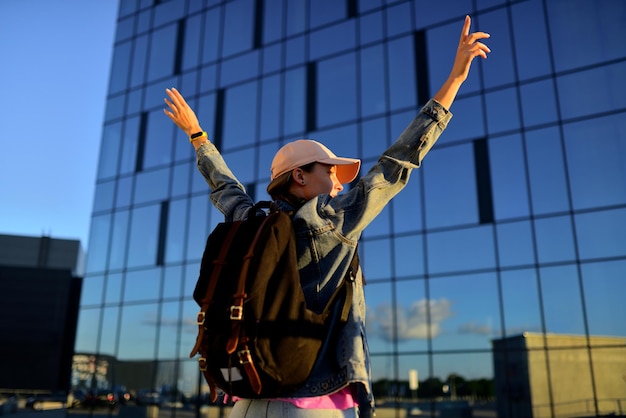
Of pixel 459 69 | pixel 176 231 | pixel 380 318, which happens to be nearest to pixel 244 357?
pixel 459 69

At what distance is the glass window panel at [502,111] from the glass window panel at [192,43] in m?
12.7

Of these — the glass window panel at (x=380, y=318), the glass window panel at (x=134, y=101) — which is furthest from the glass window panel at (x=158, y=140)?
the glass window panel at (x=380, y=318)

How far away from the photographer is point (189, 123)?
7.91 ft

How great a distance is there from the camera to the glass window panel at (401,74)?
1858 cm

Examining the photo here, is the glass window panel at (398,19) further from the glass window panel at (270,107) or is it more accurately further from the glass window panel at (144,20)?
the glass window panel at (144,20)

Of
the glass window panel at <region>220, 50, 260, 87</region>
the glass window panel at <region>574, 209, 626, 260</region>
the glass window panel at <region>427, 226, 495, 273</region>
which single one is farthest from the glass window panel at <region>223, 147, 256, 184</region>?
the glass window panel at <region>574, 209, 626, 260</region>

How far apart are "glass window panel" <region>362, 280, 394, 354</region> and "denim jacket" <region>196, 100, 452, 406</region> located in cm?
1550

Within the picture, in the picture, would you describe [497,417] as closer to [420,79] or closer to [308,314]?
[420,79]

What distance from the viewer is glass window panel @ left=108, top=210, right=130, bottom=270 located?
75.6 ft

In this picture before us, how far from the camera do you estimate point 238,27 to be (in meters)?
23.4

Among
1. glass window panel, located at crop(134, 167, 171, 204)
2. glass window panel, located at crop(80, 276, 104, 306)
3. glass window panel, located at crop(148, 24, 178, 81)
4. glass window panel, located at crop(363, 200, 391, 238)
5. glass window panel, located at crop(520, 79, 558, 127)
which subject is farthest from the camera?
glass window panel, located at crop(148, 24, 178, 81)

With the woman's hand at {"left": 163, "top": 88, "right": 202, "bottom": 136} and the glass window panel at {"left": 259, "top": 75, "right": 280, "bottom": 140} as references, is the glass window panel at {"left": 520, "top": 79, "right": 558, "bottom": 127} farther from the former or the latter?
the woman's hand at {"left": 163, "top": 88, "right": 202, "bottom": 136}

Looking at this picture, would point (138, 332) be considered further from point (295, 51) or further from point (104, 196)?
point (295, 51)

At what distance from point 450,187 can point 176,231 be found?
1072cm
